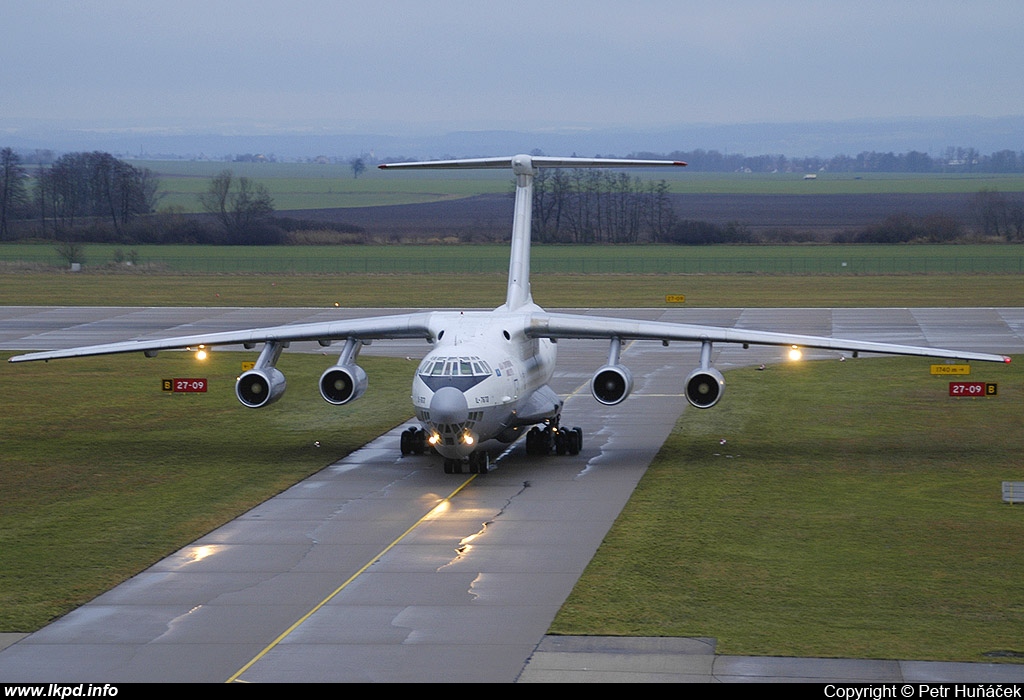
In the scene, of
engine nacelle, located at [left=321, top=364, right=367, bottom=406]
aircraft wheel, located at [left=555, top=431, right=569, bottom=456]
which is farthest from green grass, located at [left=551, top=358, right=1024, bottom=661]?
engine nacelle, located at [left=321, top=364, right=367, bottom=406]

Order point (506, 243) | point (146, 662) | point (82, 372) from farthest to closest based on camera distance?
point (506, 243) < point (82, 372) < point (146, 662)

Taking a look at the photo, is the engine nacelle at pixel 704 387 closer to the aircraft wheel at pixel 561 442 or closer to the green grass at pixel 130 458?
the aircraft wheel at pixel 561 442

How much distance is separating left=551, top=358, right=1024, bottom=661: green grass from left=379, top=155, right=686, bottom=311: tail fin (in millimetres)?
5298

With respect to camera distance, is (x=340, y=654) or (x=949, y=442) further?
(x=949, y=442)

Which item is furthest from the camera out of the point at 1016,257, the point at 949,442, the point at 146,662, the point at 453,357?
the point at 1016,257

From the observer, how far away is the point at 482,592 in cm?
1872

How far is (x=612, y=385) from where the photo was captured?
27.6 metres

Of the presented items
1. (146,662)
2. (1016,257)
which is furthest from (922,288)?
(146,662)

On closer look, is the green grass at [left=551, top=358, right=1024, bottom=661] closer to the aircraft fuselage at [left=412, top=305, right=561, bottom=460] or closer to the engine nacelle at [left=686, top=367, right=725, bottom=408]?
the engine nacelle at [left=686, top=367, right=725, bottom=408]

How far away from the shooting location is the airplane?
84.8ft

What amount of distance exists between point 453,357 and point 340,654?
10.8m

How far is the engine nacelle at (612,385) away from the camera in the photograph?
90.1ft

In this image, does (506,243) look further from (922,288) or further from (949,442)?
(949,442)

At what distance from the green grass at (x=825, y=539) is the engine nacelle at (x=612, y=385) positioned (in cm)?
179
